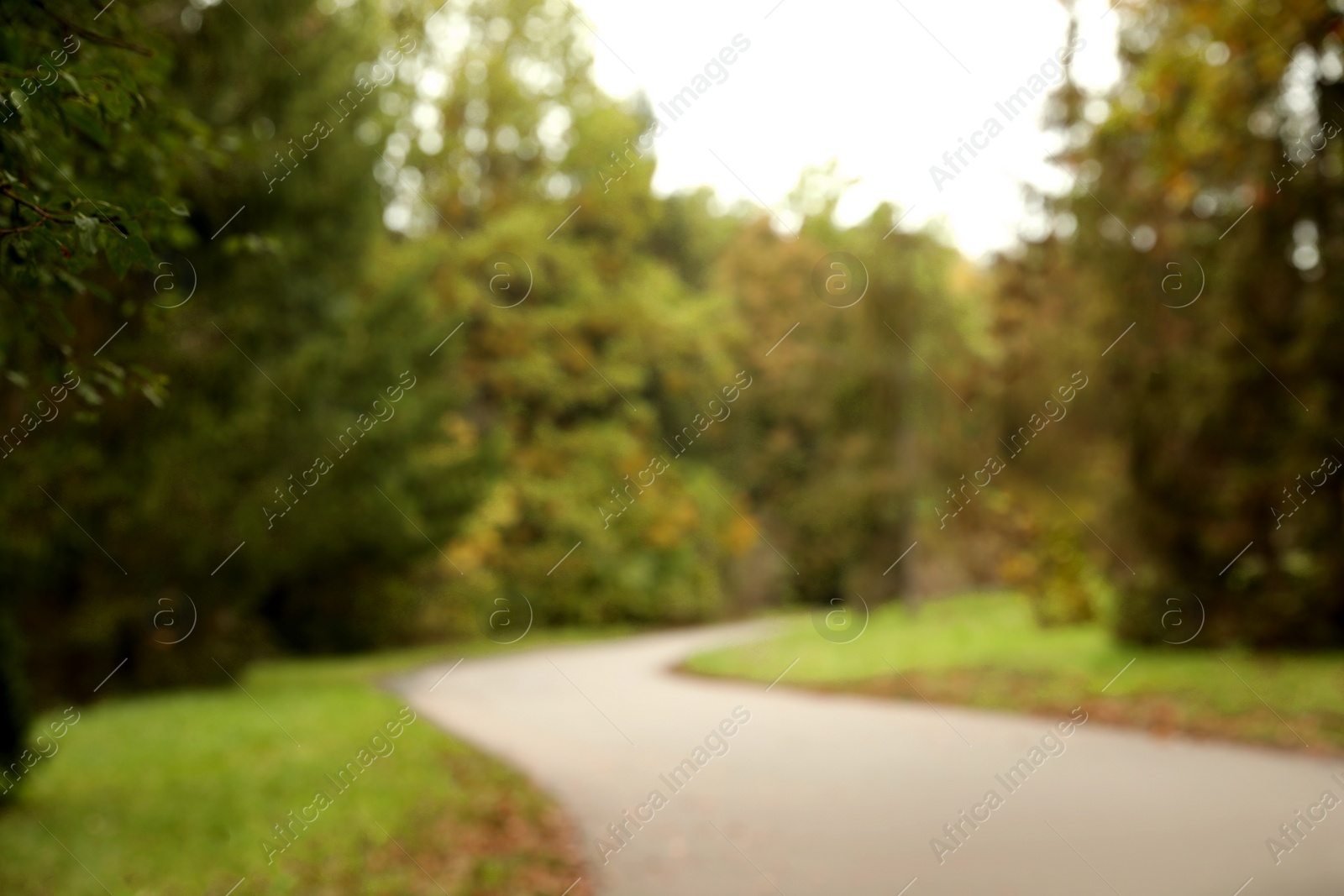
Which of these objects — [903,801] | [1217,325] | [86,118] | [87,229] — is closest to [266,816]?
[903,801]

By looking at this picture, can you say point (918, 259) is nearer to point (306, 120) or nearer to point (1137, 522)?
point (1137, 522)

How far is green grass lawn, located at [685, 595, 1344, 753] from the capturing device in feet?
34.5

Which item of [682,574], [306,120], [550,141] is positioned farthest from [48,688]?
[682,574]

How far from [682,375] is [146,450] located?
2146cm

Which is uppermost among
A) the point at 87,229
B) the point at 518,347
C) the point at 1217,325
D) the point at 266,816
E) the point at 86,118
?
the point at 518,347

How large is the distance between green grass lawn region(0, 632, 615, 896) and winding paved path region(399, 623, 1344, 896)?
0.62m

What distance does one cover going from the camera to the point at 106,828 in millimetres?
6758

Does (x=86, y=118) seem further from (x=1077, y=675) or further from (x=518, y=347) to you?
(x=518, y=347)

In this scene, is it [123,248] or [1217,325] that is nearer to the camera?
[123,248]

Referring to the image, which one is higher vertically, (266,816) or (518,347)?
(518,347)

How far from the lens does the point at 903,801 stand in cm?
766

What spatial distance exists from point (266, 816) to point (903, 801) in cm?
466

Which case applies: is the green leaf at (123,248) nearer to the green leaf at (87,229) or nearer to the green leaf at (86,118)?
the green leaf at (87,229)

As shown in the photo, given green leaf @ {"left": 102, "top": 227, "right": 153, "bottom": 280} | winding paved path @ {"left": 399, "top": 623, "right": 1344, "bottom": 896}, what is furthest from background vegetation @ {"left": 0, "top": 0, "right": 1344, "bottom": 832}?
winding paved path @ {"left": 399, "top": 623, "right": 1344, "bottom": 896}
